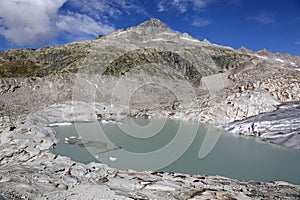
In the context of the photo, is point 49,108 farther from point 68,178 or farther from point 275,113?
point 275,113

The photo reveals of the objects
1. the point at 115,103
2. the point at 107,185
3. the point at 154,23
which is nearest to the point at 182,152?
the point at 107,185

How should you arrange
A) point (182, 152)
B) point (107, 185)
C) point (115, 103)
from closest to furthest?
point (107, 185) → point (182, 152) → point (115, 103)

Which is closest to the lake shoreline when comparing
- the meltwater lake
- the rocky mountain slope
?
the rocky mountain slope

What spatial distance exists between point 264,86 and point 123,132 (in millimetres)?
24113

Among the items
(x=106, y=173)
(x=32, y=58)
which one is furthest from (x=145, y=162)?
(x=32, y=58)

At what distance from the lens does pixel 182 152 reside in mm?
20938

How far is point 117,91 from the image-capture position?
161 ft

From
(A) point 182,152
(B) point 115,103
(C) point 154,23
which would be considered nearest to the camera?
(A) point 182,152

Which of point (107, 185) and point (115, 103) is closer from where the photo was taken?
point (107, 185)

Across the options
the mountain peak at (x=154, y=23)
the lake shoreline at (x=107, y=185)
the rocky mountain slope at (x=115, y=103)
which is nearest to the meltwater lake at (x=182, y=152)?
the rocky mountain slope at (x=115, y=103)

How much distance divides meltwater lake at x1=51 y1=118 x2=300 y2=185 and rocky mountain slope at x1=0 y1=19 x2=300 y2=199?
7.81 ft

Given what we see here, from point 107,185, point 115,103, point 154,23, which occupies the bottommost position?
point 107,185

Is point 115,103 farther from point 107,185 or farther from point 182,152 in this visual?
point 107,185

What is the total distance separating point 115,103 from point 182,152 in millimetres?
25204
